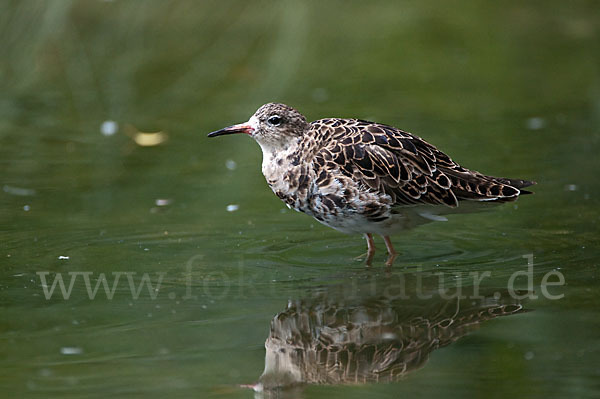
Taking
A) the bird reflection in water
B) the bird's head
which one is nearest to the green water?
the bird reflection in water

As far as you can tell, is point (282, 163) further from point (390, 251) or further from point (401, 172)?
point (390, 251)

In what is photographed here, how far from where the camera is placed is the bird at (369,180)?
747 cm

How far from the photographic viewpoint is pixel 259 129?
26.1 feet

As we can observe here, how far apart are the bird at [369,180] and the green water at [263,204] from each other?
0.38 metres

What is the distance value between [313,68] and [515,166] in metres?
4.47

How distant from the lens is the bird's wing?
24.6 feet

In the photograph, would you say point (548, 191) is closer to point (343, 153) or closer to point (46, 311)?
point (343, 153)

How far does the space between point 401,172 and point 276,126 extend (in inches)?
42.9

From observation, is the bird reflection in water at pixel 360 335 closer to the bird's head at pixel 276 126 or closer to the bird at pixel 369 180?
the bird at pixel 369 180

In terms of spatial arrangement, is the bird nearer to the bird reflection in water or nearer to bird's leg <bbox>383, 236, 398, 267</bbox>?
bird's leg <bbox>383, 236, 398, 267</bbox>

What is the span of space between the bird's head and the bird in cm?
1

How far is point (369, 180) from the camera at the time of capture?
24.5ft

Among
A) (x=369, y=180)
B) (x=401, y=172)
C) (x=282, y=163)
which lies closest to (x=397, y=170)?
(x=401, y=172)

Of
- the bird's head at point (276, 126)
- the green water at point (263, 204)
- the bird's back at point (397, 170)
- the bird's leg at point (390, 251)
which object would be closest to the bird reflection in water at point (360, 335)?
the green water at point (263, 204)
